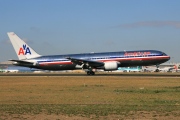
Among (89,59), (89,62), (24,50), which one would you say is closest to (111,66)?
(89,62)

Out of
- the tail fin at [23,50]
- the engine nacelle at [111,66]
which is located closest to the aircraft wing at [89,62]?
the engine nacelle at [111,66]

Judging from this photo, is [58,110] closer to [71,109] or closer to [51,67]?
[71,109]

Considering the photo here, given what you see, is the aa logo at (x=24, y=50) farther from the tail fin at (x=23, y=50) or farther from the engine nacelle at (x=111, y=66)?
the engine nacelle at (x=111, y=66)

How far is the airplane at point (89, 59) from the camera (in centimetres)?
6750

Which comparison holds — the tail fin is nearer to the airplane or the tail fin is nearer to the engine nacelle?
the airplane

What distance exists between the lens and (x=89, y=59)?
2793 inches

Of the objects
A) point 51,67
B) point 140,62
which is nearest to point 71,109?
point 140,62

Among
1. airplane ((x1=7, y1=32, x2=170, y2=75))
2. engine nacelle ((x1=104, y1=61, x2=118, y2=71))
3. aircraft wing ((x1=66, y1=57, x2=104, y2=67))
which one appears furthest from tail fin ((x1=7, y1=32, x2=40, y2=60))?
engine nacelle ((x1=104, y1=61, x2=118, y2=71))

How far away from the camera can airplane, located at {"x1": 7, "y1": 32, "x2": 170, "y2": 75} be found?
6750cm

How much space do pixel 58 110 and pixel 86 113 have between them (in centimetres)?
183

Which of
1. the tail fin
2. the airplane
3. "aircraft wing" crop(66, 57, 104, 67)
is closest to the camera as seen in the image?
the airplane

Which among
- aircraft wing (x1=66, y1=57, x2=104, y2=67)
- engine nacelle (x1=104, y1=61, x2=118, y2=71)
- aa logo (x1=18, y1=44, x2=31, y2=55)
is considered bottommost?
engine nacelle (x1=104, y1=61, x2=118, y2=71)

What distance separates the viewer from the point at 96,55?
70875mm

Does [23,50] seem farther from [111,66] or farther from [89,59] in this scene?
[111,66]
